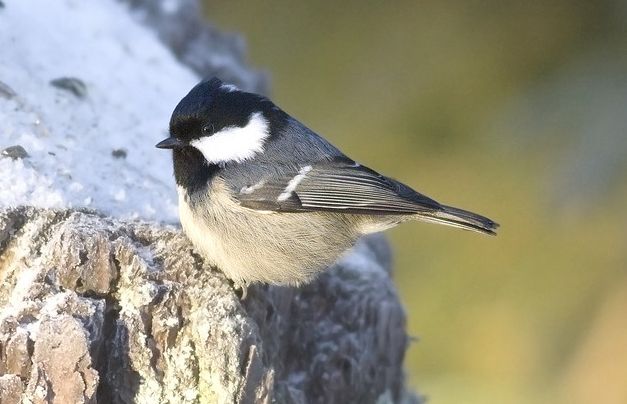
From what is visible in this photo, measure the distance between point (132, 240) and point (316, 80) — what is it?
11.2 feet

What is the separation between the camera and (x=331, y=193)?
1953 mm

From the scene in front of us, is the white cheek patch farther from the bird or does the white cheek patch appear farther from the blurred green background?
the blurred green background

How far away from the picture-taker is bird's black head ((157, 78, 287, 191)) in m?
1.87

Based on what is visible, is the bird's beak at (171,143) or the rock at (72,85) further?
the rock at (72,85)

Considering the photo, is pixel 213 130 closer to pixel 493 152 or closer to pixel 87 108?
pixel 87 108

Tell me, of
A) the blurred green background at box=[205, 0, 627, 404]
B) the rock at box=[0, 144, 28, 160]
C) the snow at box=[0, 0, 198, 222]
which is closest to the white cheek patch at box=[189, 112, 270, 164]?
the snow at box=[0, 0, 198, 222]

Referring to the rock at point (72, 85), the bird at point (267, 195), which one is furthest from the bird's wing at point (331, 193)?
the rock at point (72, 85)

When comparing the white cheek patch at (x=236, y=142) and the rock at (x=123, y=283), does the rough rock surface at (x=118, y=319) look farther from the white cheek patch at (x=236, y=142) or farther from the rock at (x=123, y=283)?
the white cheek patch at (x=236, y=142)

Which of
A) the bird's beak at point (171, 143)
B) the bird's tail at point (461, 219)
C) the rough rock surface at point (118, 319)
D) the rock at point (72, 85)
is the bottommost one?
the rough rock surface at point (118, 319)

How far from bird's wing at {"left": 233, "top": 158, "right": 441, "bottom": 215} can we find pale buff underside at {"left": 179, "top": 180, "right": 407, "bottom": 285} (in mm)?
30

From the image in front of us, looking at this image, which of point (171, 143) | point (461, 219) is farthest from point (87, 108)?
point (461, 219)

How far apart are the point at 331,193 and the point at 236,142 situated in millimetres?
259

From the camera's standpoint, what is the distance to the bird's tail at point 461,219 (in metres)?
1.94

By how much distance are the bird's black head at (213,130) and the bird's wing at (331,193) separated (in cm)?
9
